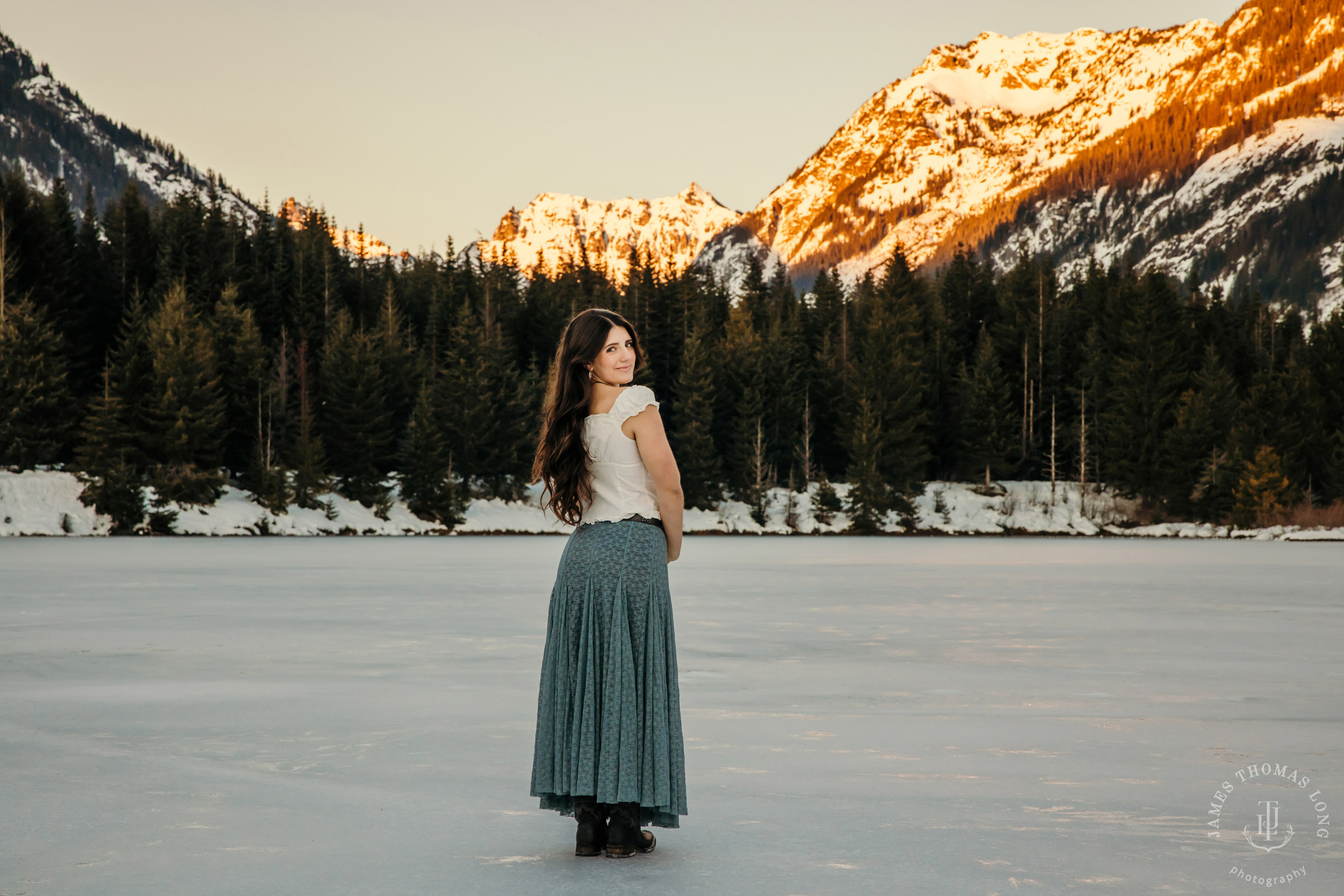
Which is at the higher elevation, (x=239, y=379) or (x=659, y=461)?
(x=239, y=379)

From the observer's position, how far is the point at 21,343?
2215 inches

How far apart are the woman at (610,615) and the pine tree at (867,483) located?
63.3 m

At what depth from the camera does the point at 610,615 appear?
5082mm

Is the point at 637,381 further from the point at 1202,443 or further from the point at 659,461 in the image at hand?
the point at 659,461

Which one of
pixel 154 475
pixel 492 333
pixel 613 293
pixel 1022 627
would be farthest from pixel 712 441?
pixel 1022 627

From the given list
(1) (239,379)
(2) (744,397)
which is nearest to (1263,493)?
(2) (744,397)

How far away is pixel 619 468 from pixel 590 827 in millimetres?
1490

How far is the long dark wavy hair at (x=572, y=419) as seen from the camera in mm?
5207

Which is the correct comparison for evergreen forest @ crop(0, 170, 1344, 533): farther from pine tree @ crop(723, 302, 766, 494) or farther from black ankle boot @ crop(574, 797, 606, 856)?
black ankle boot @ crop(574, 797, 606, 856)

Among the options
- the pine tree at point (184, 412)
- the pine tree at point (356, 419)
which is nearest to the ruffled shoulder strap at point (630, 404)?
the pine tree at point (184, 412)

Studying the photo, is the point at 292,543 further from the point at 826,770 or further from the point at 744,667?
the point at 826,770

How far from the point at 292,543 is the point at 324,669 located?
3549cm

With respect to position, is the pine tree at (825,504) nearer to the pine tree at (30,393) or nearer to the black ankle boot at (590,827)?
the pine tree at (30,393)

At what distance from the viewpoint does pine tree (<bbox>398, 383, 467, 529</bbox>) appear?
63156mm
